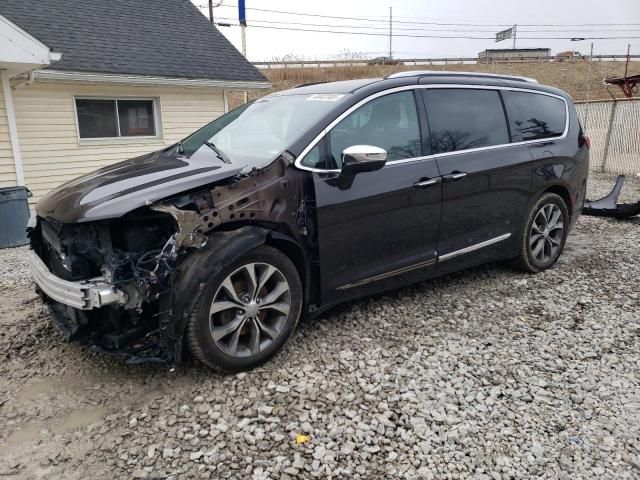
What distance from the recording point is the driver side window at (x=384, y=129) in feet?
11.5

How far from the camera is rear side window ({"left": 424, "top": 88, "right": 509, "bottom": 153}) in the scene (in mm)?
4027

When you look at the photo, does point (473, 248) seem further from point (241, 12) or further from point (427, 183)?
point (241, 12)

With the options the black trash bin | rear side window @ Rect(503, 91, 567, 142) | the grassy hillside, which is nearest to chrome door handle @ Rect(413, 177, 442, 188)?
rear side window @ Rect(503, 91, 567, 142)

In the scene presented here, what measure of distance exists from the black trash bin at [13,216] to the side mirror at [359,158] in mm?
5917

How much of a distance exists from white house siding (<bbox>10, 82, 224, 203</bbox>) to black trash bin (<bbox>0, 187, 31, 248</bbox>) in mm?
2249

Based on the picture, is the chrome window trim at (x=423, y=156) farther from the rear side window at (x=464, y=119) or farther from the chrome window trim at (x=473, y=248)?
the chrome window trim at (x=473, y=248)

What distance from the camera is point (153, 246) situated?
294 centimetres

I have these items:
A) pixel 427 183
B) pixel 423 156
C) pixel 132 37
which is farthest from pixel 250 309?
pixel 132 37

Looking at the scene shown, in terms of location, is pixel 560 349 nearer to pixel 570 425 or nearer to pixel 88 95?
pixel 570 425

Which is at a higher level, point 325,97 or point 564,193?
point 325,97

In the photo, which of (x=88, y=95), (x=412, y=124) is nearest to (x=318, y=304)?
(x=412, y=124)

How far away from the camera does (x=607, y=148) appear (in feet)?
44.0

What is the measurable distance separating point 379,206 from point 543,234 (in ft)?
7.26

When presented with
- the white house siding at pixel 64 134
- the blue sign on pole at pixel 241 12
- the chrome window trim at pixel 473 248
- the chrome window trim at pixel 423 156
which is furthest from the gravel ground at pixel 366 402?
the blue sign on pole at pixel 241 12
